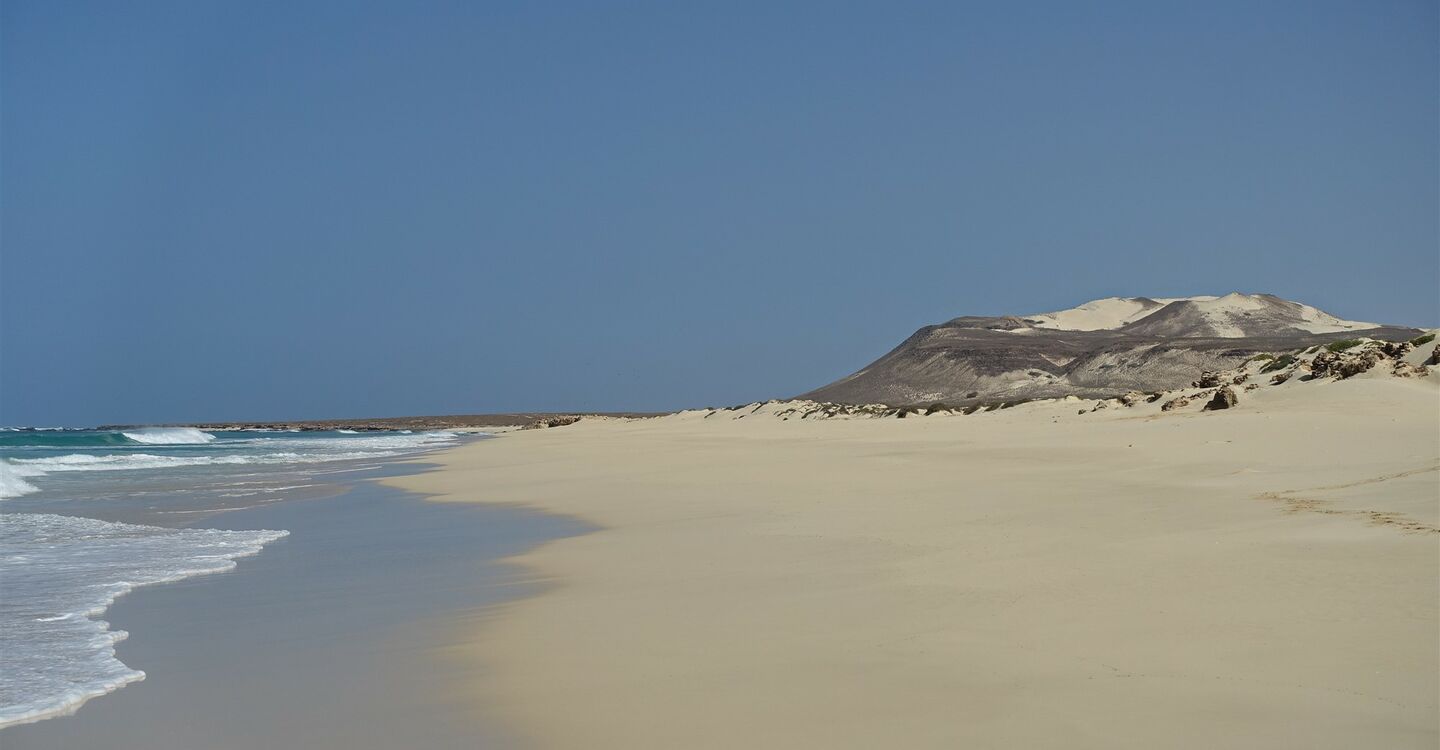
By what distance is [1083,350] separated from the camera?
180ft

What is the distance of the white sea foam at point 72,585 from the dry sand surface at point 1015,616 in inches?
73.0

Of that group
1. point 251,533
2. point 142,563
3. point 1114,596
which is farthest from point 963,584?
point 251,533

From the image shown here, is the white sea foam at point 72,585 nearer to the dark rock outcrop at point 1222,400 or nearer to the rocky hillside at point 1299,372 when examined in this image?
the dark rock outcrop at point 1222,400

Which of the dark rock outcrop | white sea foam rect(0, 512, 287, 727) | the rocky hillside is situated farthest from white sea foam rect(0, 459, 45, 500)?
the rocky hillside

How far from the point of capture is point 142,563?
914cm

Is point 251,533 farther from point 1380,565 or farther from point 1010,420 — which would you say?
point 1010,420

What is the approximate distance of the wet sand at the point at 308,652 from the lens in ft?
13.8

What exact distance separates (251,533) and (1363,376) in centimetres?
1788

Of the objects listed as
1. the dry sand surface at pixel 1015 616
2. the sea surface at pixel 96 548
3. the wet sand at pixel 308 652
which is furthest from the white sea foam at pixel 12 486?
the dry sand surface at pixel 1015 616

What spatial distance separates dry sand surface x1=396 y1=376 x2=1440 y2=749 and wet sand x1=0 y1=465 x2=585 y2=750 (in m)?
0.31

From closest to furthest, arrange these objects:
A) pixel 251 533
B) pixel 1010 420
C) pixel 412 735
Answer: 1. pixel 412 735
2. pixel 251 533
3. pixel 1010 420

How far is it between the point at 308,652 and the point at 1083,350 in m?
53.9

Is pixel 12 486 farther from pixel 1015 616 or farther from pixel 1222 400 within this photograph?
pixel 1222 400

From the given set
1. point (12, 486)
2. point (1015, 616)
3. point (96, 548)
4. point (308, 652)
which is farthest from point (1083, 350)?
point (308, 652)
